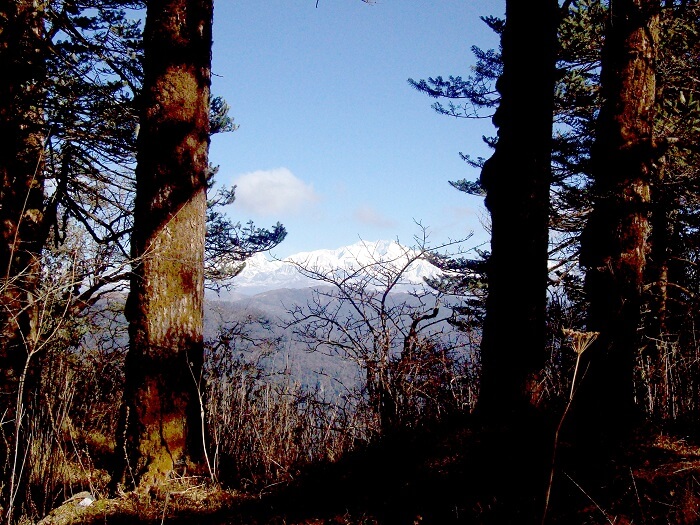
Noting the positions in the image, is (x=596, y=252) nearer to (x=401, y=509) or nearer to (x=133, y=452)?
(x=401, y=509)

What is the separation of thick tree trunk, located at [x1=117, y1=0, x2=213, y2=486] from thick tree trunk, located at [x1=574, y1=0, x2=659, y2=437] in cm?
337

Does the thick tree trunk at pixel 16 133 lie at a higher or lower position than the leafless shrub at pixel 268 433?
higher

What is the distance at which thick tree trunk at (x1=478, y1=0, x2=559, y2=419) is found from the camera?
3211 millimetres

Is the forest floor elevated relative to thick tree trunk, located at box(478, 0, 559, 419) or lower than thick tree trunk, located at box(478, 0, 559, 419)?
lower

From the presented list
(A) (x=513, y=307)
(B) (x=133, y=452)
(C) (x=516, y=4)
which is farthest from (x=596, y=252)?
(B) (x=133, y=452)

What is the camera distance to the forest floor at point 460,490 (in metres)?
1.98

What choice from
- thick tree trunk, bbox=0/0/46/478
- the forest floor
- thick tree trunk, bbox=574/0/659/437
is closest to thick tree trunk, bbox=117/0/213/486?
the forest floor

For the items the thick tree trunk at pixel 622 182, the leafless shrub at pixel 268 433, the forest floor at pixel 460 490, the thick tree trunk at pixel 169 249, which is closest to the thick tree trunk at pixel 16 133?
the thick tree trunk at pixel 169 249

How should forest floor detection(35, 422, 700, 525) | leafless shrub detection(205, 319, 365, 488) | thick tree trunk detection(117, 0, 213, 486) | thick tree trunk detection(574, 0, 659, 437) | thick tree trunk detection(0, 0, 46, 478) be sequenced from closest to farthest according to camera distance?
forest floor detection(35, 422, 700, 525)
thick tree trunk detection(117, 0, 213, 486)
leafless shrub detection(205, 319, 365, 488)
thick tree trunk detection(574, 0, 659, 437)
thick tree trunk detection(0, 0, 46, 478)

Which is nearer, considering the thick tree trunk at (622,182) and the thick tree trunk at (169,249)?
the thick tree trunk at (169,249)

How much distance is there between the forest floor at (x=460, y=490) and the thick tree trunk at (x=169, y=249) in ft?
1.07

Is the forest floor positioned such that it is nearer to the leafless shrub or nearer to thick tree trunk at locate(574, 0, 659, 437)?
the leafless shrub

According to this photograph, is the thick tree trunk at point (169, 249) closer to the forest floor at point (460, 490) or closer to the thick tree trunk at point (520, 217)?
the forest floor at point (460, 490)

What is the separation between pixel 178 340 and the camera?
3230 millimetres
